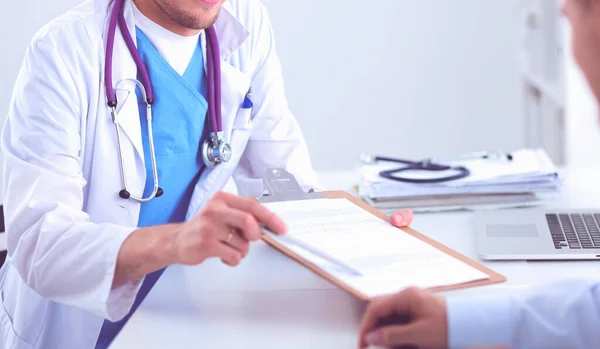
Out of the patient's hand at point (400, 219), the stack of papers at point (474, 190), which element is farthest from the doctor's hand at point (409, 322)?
the stack of papers at point (474, 190)

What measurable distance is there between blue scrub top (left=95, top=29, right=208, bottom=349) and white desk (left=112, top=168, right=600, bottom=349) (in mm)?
252

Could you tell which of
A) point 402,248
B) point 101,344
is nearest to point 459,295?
point 402,248

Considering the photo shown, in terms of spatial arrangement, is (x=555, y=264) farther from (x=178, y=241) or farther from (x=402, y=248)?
(x=178, y=241)

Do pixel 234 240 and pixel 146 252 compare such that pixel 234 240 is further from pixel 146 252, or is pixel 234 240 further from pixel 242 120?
pixel 242 120

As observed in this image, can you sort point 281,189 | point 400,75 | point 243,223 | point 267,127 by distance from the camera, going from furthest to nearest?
point 400,75 → point 267,127 → point 281,189 → point 243,223

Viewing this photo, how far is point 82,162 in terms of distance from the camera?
132 centimetres

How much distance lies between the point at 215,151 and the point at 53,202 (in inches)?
13.8

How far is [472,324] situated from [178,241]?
372 mm

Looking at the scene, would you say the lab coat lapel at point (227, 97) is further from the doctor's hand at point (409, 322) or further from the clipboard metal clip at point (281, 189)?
the doctor's hand at point (409, 322)

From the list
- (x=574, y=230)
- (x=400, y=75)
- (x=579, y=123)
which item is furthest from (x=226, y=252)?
(x=400, y=75)

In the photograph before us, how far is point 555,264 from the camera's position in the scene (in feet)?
3.66

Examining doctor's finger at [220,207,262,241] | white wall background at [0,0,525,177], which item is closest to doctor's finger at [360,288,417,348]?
doctor's finger at [220,207,262,241]

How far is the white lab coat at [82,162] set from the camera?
111 centimetres

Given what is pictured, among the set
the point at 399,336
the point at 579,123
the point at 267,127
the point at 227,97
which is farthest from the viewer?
the point at 579,123
